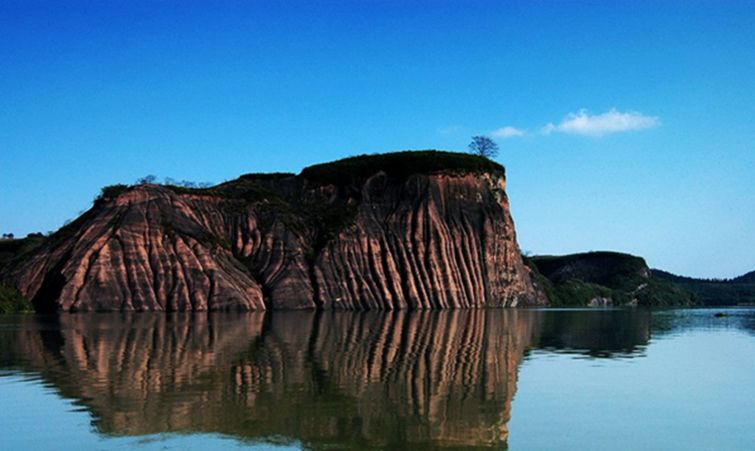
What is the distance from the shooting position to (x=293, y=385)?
22.4 meters

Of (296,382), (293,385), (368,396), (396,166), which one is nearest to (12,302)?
(396,166)

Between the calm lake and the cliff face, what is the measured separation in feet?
176

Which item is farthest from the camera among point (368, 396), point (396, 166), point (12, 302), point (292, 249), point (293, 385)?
point (396, 166)

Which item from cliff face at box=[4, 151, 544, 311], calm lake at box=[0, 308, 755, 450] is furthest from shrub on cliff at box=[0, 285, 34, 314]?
calm lake at box=[0, 308, 755, 450]

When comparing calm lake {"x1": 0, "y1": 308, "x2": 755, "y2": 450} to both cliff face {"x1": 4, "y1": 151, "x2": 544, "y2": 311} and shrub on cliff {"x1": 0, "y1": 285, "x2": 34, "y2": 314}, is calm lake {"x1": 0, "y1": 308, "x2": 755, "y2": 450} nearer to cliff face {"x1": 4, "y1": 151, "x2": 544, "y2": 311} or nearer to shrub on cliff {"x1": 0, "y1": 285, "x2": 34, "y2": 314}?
shrub on cliff {"x1": 0, "y1": 285, "x2": 34, "y2": 314}

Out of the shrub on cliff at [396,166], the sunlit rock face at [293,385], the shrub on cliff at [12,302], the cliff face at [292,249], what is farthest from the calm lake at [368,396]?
the shrub on cliff at [396,166]

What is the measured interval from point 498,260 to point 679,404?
108m

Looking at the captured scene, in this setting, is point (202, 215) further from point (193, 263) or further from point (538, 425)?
point (538, 425)

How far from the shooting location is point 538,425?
17125mm

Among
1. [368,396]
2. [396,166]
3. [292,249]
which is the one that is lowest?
[368,396]

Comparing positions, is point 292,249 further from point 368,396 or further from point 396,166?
point 368,396

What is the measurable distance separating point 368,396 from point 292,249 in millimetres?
89328

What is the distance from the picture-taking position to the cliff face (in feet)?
295

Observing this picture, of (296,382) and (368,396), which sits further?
(296,382)
